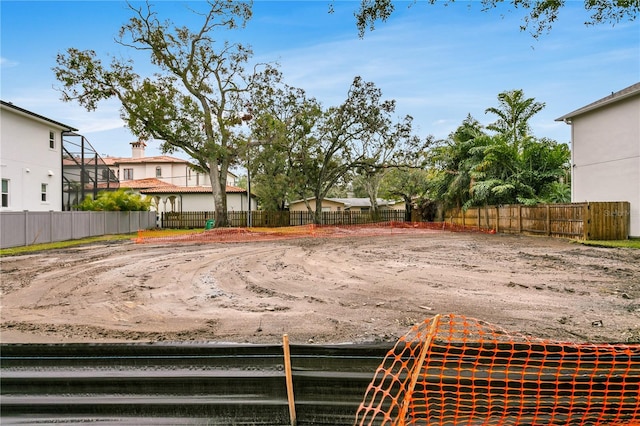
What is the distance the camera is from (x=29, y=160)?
2089cm

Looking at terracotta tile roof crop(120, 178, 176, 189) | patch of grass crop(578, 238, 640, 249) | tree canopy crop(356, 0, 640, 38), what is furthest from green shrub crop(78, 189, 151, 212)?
patch of grass crop(578, 238, 640, 249)

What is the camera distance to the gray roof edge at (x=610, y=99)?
1679cm

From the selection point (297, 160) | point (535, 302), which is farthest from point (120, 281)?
point (297, 160)

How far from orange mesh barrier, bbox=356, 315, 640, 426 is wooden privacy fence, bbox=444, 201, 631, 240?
17.2m

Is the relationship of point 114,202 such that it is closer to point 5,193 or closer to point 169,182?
point 5,193

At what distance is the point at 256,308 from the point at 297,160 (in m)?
27.2

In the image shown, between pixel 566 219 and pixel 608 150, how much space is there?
3.81 meters

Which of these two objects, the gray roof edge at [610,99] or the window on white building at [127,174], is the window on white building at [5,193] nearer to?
the window on white building at [127,174]

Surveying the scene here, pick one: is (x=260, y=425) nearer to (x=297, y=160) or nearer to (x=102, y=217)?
(x=102, y=217)

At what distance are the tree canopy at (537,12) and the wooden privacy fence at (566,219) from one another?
12.0 m

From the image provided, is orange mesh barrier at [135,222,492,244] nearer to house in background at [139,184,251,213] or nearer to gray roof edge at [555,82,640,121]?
house in background at [139,184,251,213]

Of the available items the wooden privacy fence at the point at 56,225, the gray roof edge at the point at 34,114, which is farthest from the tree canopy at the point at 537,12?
the gray roof edge at the point at 34,114

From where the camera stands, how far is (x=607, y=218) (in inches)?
667

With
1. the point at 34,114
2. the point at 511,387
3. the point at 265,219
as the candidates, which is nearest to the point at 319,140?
the point at 265,219
